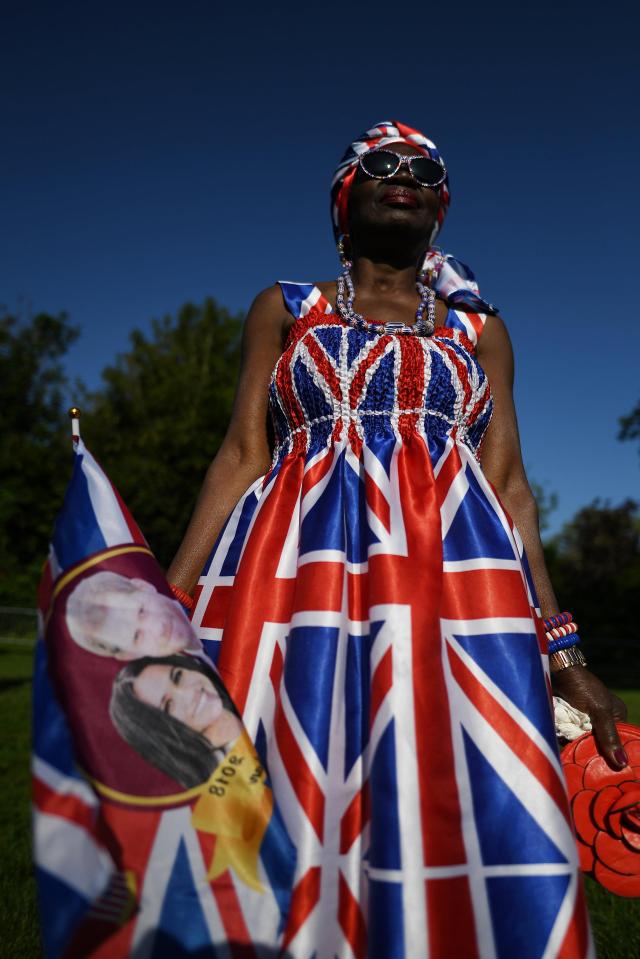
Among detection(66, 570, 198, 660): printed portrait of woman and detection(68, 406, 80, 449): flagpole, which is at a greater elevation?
detection(68, 406, 80, 449): flagpole

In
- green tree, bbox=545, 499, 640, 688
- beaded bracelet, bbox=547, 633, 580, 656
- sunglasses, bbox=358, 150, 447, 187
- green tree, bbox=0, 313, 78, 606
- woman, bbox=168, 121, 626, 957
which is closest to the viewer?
woman, bbox=168, 121, 626, 957

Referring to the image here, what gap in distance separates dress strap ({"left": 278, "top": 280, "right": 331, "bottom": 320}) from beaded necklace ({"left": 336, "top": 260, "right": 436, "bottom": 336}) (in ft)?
0.18

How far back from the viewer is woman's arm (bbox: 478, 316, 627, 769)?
1.91 metres

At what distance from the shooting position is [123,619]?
141 cm

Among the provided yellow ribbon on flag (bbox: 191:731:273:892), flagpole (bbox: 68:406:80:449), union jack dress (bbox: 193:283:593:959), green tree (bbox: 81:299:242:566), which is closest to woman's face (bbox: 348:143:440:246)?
union jack dress (bbox: 193:283:593:959)

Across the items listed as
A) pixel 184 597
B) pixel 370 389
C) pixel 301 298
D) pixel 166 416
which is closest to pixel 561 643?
pixel 370 389

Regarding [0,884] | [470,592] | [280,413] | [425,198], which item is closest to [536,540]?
[470,592]

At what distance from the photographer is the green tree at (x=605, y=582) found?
2064cm

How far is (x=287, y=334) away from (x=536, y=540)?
100 cm

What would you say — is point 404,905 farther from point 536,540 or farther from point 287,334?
point 287,334

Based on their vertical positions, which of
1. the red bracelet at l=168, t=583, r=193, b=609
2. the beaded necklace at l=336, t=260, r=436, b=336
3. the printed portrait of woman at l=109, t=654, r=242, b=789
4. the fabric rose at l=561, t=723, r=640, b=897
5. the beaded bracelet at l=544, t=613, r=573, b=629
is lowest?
the fabric rose at l=561, t=723, r=640, b=897

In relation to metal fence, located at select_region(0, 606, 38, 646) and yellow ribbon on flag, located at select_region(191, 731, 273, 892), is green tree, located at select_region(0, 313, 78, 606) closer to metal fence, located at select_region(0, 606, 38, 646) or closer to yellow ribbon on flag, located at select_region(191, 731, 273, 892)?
metal fence, located at select_region(0, 606, 38, 646)

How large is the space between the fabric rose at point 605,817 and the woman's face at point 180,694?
3.38 feet

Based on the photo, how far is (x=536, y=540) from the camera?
2.15 meters
